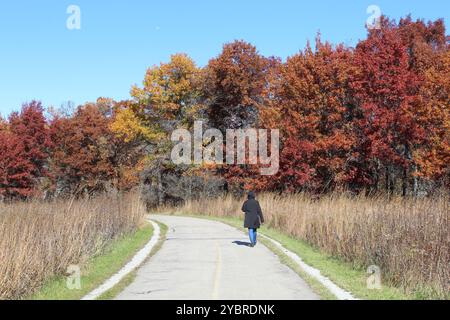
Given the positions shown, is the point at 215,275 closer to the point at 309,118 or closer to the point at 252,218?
the point at 252,218

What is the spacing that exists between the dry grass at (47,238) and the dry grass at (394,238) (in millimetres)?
7291

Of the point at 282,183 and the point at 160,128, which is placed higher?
the point at 160,128

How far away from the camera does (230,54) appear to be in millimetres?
46781

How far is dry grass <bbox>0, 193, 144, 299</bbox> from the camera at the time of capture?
384 inches

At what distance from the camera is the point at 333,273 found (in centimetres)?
1226

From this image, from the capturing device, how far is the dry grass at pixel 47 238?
384 inches

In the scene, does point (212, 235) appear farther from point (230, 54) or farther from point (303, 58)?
point (230, 54)

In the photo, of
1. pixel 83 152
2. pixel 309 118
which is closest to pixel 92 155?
pixel 83 152

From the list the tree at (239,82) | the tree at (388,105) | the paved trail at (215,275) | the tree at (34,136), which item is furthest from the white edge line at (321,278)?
the tree at (34,136)

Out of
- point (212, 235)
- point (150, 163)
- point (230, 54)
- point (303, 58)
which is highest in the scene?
point (230, 54)

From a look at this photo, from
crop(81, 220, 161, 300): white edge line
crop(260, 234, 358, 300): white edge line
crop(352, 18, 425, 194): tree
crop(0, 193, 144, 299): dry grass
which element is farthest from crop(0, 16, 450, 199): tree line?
crop(260, 234, 358, 300): white edge line

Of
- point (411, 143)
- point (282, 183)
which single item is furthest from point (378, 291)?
point (282, 183)
